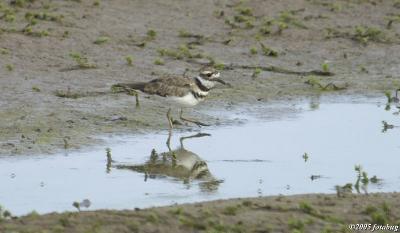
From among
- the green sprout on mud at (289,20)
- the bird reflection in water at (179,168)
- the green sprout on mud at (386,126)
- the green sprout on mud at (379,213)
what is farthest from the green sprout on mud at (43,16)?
the green sprout on mud at (379,213)

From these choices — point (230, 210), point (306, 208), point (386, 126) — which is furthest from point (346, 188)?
point (386, 126)

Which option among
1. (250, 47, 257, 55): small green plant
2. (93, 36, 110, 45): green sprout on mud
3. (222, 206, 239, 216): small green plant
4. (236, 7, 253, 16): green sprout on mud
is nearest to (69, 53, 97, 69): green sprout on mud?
(93, 36, 110, 45): green sprout on mud

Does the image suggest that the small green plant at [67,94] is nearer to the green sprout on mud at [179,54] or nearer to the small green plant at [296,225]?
the green sprout on mud at [179,54]

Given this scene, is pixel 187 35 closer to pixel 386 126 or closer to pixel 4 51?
pixel 4 51

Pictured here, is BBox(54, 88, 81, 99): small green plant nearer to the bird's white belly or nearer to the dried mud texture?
the dried mud texture

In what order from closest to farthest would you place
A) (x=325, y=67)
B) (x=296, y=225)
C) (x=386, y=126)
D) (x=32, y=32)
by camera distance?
(x=296, y=225) → (x=386, y=126) → (x=32, y=32) → (x=325, y=67)

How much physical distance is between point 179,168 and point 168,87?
2337 millimetres

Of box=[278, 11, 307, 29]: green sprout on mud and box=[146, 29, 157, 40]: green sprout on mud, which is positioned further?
box=[278, 11, 307, 29]: green sprout on mud

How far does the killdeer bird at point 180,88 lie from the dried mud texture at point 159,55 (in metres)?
0.36

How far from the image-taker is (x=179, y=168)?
508 inches

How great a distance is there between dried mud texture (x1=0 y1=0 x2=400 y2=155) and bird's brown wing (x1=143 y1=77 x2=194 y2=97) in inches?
16.5

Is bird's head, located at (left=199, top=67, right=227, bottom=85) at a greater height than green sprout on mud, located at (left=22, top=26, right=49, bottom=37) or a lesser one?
lesser

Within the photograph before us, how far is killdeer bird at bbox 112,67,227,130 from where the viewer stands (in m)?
14.9

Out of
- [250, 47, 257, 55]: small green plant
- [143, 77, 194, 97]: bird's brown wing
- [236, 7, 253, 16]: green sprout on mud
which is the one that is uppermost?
[236, 7, 253, 16]: green sprout on mud
